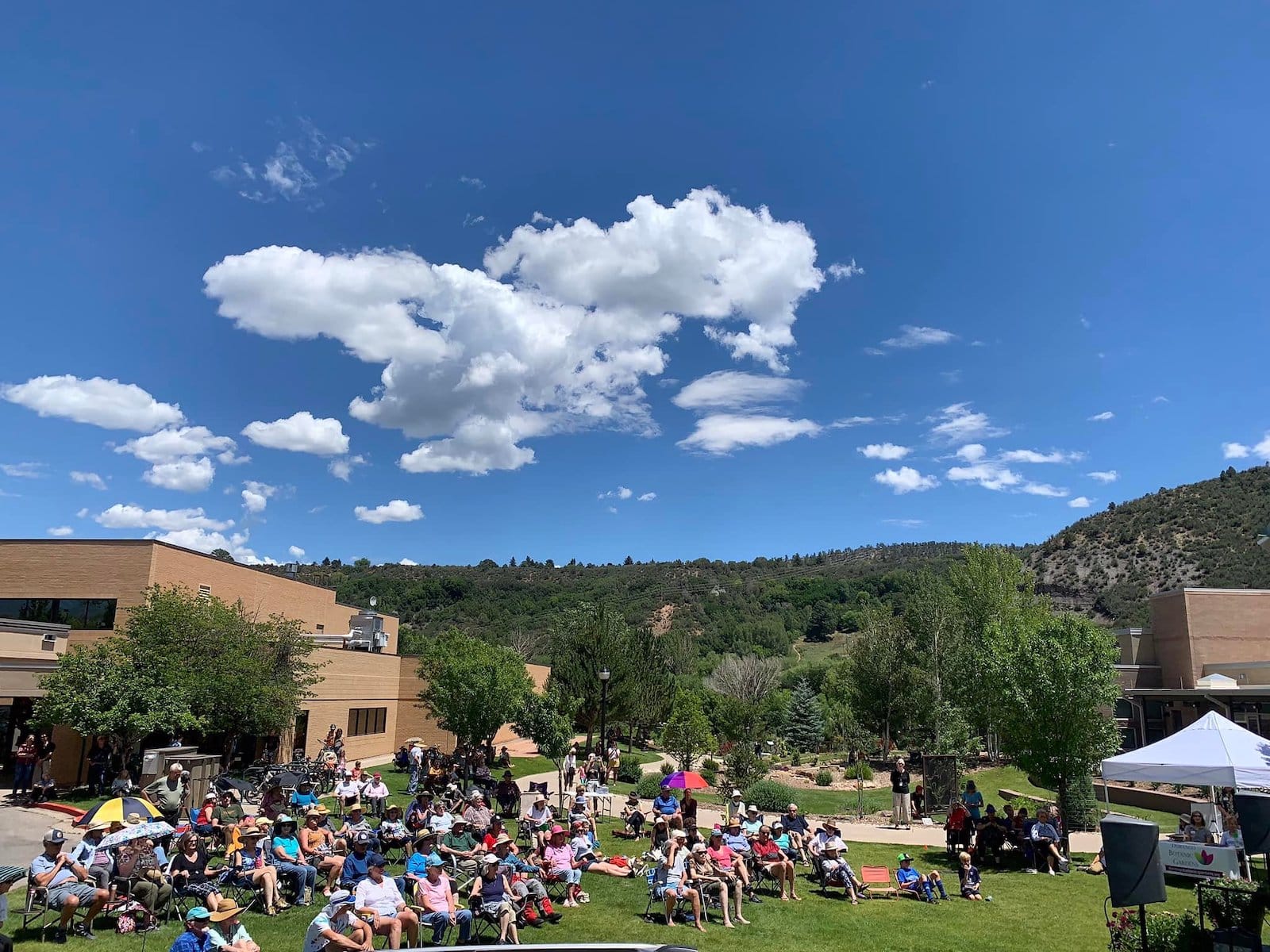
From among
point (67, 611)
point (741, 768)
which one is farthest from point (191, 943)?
point (67, 611)

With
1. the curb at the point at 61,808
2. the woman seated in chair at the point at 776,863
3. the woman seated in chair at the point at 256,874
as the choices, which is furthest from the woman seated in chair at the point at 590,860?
the curb at the point at 61,808

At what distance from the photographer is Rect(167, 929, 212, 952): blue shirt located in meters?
7.91

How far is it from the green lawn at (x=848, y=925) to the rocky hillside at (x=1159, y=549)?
66386 millimetres

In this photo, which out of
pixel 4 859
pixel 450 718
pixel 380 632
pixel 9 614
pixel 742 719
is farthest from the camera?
pixel 380 632

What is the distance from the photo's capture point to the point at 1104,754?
56.2ft

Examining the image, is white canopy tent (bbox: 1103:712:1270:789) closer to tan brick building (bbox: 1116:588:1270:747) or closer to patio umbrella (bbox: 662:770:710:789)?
patio umbrella (bbox: 662:770:710:789)

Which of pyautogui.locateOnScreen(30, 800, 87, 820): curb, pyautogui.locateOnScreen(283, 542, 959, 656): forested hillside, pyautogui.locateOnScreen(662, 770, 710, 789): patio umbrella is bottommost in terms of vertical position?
pyautogui.locateOnScreen(30, 800, 87, 820): curb

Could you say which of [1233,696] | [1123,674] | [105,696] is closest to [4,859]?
[105,696]

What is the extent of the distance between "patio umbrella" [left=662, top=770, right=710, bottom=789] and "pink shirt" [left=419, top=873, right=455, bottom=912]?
7.18 metres

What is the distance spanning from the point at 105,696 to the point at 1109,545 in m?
93.4

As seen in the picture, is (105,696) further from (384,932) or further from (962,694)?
(962,694)

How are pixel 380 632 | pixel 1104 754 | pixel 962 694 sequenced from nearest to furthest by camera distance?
pixel 1104 754 → pixel 962 694 → pixel 380 632

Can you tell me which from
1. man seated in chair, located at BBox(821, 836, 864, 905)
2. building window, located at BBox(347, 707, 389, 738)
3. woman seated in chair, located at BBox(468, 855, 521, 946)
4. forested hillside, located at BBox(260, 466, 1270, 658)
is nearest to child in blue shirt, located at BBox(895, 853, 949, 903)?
man seated in chair, located at BBox(821, 836, 864, 905)

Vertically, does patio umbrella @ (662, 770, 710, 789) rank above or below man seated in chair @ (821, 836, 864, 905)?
above
